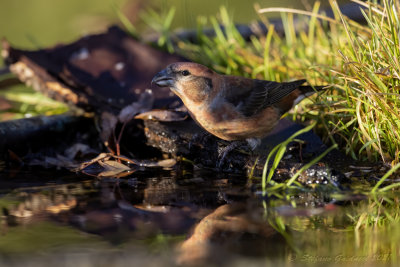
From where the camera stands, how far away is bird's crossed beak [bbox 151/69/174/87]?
3711 millimetres

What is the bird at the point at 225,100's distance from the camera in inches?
147

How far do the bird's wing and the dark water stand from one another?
641mm

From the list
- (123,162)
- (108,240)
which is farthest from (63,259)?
(123,162)

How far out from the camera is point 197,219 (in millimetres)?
2582

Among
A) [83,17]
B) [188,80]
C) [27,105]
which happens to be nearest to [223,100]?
[188,80]

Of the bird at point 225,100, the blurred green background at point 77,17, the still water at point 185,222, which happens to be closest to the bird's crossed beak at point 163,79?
the bird at point 225,100

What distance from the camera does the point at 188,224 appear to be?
98.7 inches

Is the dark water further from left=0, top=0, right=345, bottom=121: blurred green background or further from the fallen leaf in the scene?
left=0, top=0, right=345, bottom=121: blurred green background

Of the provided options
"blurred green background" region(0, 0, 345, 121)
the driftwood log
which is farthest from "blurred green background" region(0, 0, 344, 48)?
the driftwood log

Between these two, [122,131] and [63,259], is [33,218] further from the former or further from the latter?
[122,131]

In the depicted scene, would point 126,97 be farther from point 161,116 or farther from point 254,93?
point 254,93

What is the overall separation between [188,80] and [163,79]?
0.18 meters

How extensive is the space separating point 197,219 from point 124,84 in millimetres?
2401

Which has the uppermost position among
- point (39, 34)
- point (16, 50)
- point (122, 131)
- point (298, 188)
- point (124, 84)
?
point (39, 34)
